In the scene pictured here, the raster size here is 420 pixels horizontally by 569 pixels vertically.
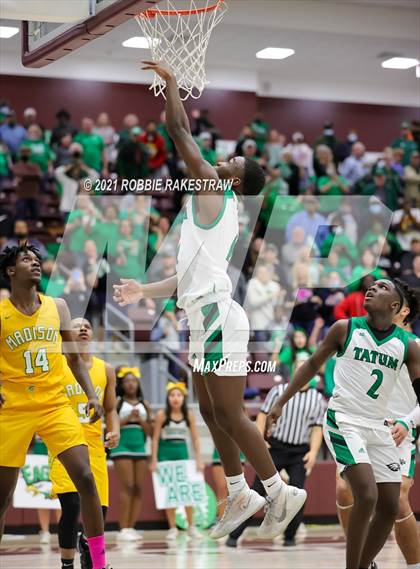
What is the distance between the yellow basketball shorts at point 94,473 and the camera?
7.91m

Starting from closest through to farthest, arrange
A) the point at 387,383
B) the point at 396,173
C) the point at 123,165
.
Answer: the point at 387,383 < the point at 123,165 < the point at 396,173

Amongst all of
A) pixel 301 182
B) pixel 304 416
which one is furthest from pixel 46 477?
pixel 301 182

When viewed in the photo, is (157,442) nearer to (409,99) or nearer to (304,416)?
(304,416)

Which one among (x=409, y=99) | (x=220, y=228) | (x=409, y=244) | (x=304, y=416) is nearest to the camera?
(x=220, y=228)

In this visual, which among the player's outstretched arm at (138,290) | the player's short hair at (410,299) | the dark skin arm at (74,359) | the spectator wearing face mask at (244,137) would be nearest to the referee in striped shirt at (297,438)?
the player's short hair at (410,299)

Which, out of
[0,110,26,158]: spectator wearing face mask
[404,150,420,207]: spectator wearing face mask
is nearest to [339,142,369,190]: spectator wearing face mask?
[404,150,420,207]: spectator wearing face mask

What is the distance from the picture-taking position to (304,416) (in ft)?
37.9

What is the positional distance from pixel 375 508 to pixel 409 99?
17.6 m

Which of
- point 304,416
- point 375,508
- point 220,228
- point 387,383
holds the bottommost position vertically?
point 304,416

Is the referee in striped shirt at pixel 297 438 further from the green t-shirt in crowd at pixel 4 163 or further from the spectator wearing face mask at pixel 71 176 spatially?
the green t-shirt in crowd at pixel 4 163

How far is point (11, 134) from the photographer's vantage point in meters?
17.2

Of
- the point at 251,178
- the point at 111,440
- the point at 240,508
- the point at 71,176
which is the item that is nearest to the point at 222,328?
the point at 251,178

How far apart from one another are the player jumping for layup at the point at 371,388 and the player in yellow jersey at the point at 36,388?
1.26 meters

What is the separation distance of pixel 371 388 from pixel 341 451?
46 cm
